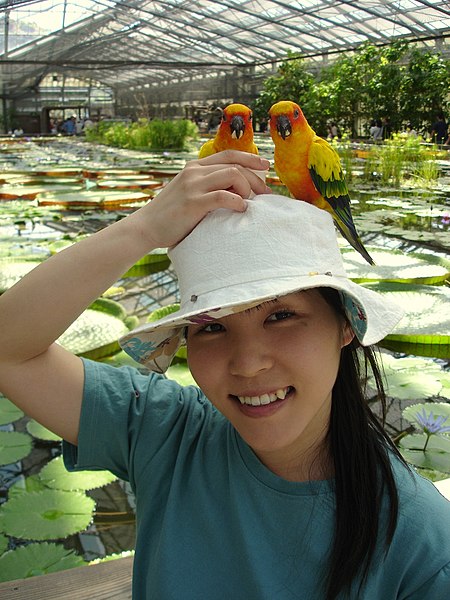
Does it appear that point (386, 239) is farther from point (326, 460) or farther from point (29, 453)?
point (326, 460)

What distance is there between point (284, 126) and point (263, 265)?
0.23 m

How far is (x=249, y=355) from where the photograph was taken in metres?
0.57

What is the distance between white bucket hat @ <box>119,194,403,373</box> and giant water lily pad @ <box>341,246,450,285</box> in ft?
6.89

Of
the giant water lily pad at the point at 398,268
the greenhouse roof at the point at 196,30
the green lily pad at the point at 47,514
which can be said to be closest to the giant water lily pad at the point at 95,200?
the giant water lily pad at the point at 398,268

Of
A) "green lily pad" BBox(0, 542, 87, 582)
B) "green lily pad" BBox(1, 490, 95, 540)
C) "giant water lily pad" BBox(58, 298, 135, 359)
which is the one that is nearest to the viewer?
"green lily pad" BBox(0, 542, 87, 582)

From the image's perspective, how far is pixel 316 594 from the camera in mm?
578

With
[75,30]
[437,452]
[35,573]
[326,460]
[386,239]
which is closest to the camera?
[326,460]

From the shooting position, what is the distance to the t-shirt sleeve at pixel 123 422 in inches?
27.9

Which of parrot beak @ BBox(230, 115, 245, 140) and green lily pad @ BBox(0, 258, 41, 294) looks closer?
parrot beak @ BBox(230, 115, 245, 140)

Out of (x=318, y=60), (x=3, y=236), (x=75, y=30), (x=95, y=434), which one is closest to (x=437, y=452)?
(x=95, y=434)

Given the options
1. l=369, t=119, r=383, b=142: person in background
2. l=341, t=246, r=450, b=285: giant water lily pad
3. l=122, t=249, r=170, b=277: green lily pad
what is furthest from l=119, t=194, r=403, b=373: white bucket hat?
l=369, t=119, r=383, b=142: person in background

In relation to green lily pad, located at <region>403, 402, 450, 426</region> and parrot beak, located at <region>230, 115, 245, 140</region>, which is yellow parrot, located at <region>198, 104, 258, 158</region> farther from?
green lily pad, located at <region>403, 402, 450, 426</region>

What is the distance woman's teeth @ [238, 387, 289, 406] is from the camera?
0.58 meters

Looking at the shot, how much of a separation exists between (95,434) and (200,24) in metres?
20.1
